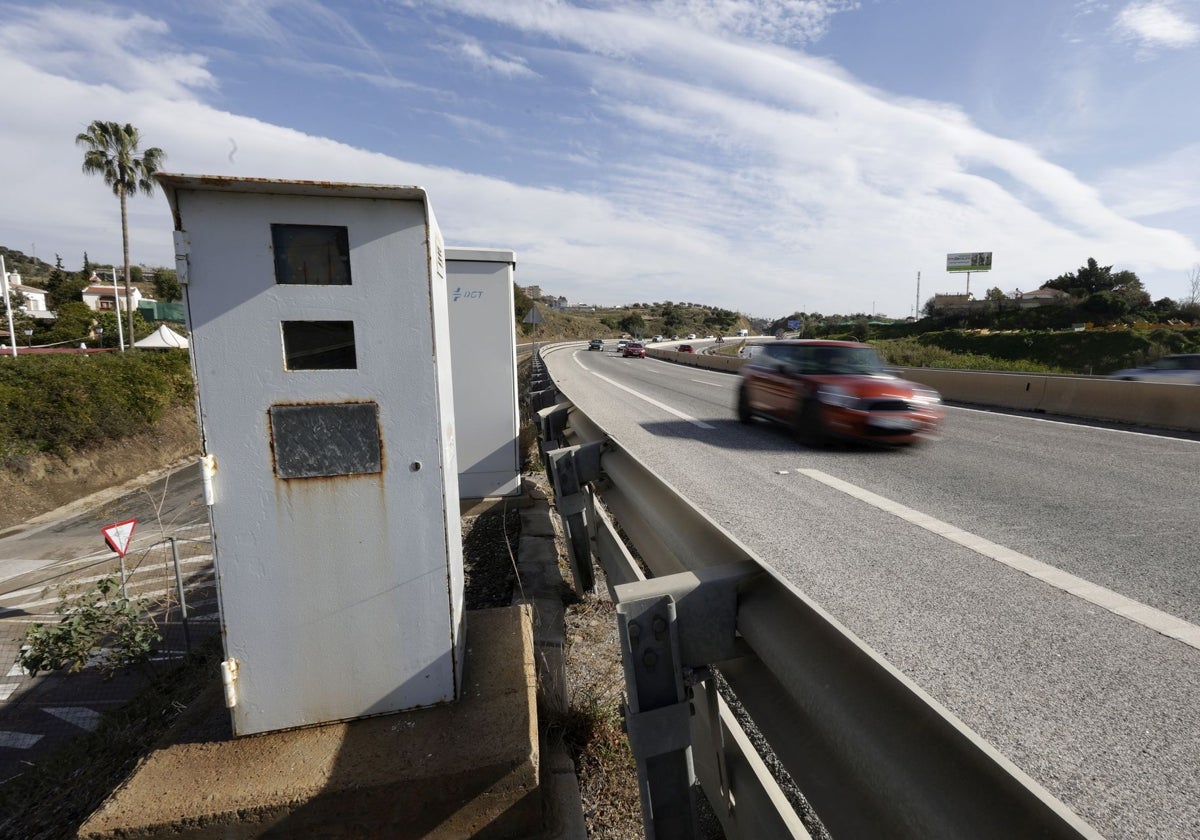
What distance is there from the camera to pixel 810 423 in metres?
8.68

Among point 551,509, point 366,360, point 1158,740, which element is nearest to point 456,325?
point 551,509

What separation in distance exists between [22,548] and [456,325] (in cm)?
1522

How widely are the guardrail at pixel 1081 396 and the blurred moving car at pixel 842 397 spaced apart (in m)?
1.27

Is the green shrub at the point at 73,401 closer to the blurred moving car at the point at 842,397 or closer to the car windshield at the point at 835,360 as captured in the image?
the blurred moving car at the point at 842,397

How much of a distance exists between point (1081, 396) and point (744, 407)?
25.2 feet

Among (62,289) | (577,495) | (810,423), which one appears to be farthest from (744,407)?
(62,289)

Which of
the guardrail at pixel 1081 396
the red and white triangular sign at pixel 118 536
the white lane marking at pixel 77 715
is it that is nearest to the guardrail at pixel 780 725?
the white lane marking at pixel 77 715

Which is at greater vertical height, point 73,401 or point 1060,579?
point 73,401

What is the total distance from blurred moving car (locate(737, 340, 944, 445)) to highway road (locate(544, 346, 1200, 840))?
37 cm

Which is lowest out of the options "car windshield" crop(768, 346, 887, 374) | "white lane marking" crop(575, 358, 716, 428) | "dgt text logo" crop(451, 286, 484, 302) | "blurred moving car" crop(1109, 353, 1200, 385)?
"white lane marking" crop(575, 358, 716, 428)

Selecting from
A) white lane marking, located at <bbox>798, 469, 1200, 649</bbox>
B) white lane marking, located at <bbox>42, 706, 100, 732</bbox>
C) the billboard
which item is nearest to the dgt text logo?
white lane marking, located at <bbox>798, 469, 1200, 649</bbox>

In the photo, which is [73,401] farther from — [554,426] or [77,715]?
[554,426]

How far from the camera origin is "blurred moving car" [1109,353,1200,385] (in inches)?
524

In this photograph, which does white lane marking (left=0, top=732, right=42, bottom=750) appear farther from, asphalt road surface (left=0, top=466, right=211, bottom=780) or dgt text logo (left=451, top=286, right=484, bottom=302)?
dgt text logo (left=451, top=286, right=484, bottom=302)
